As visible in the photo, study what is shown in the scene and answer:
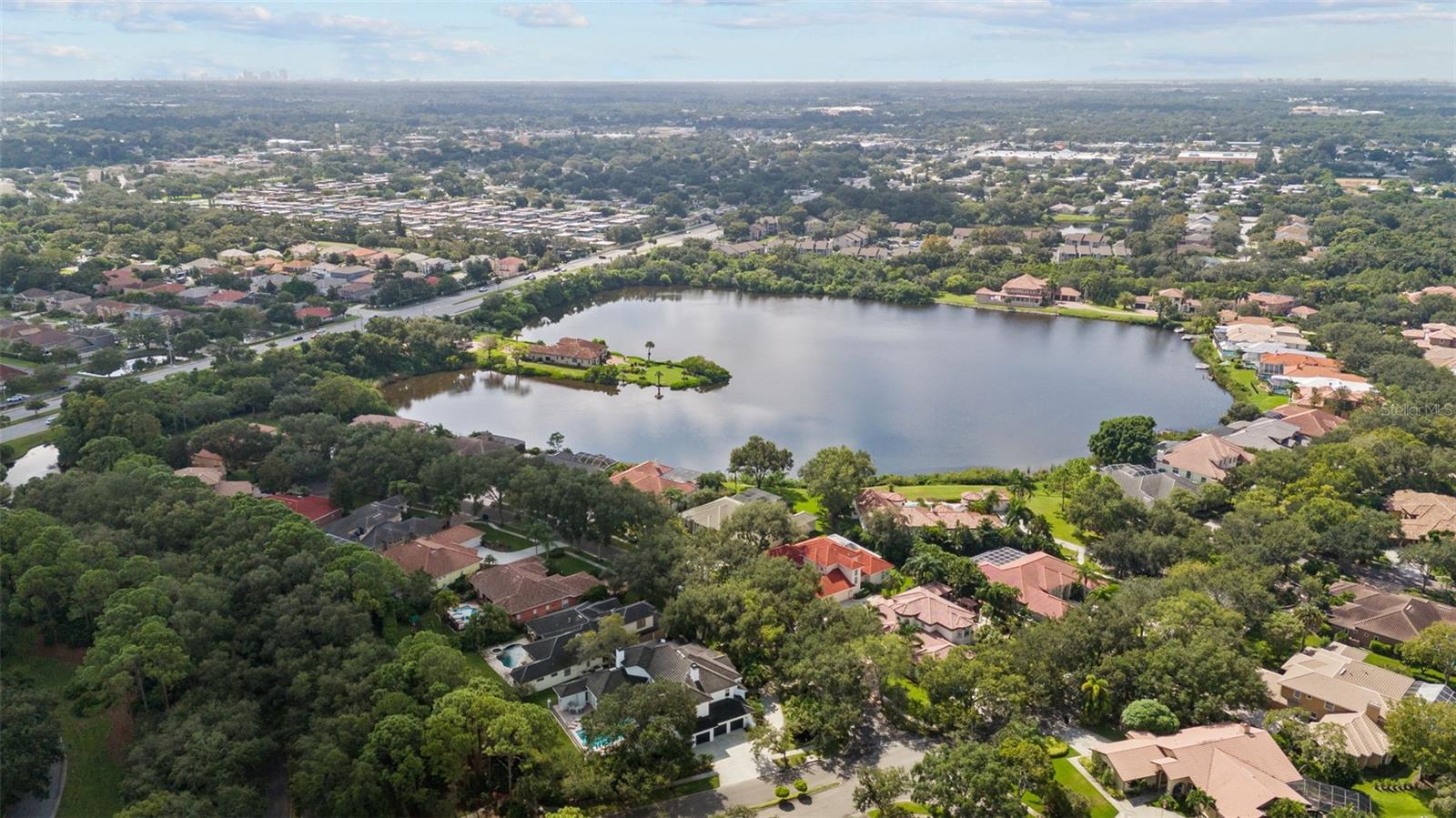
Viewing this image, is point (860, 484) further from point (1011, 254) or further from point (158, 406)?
point (1011, 254)

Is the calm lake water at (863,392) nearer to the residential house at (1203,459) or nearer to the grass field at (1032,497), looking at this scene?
the grass field at (1032,497)

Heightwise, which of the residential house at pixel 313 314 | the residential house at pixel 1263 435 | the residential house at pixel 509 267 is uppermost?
the residential house at pixel 509 267

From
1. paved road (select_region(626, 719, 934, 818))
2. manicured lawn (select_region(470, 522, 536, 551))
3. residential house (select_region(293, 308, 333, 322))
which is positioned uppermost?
residential house (select_region(293, 308, 333, 322))

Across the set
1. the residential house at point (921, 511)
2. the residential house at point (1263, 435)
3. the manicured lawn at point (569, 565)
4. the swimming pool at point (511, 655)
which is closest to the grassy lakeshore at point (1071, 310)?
the residential house at point (1263, 435)

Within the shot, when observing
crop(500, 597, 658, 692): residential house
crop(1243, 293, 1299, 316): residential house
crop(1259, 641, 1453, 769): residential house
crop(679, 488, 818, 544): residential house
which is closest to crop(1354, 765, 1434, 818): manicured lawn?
crop(1259, 641, 1453, 769): residential house

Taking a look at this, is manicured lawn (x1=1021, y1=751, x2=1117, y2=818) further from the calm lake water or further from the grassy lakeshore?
the grassy lakeshore

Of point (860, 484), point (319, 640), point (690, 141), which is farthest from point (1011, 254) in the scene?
point (690, 141)
